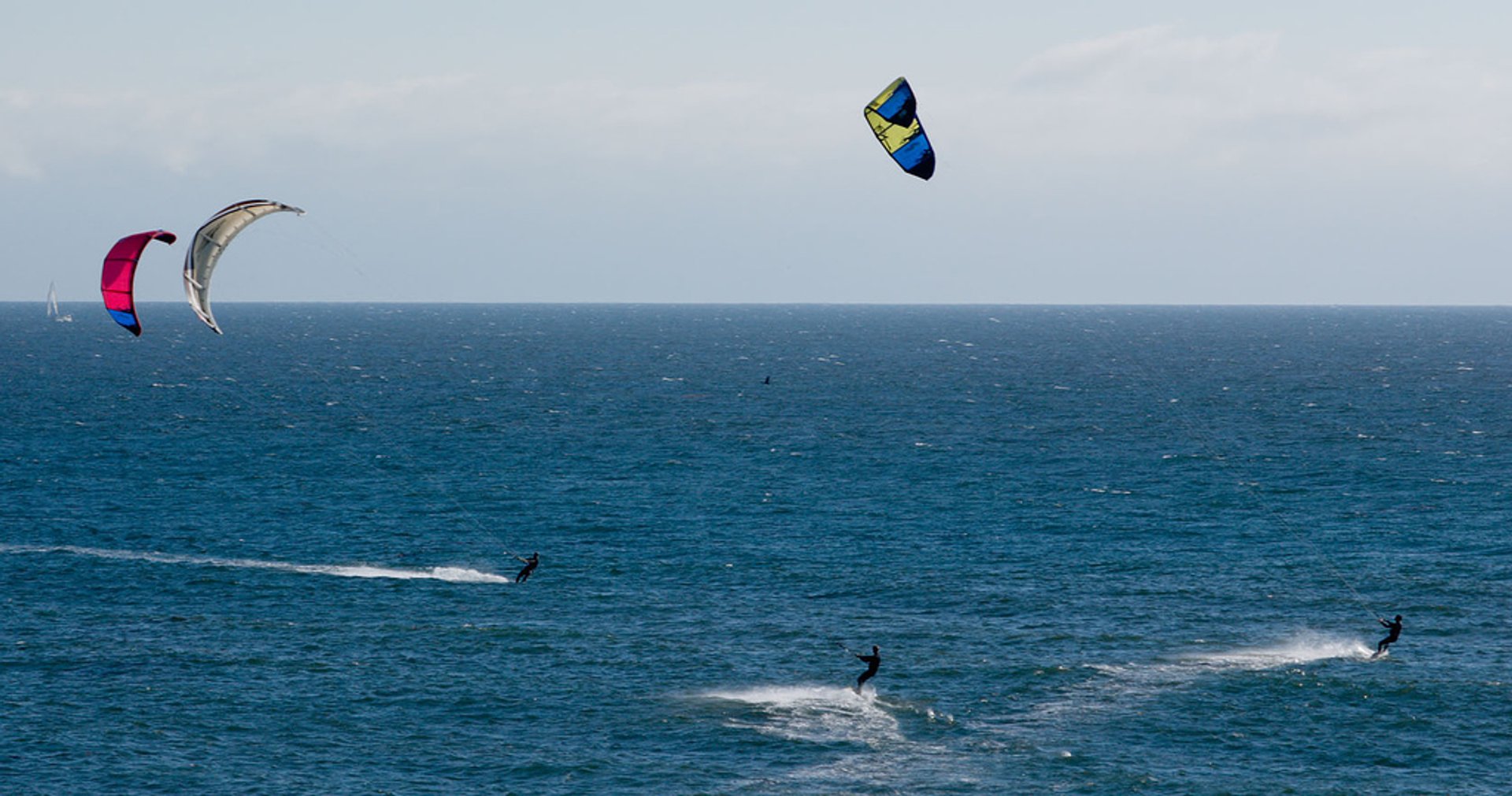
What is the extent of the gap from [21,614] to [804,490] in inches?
1904

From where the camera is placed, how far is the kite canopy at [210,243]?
4956cm

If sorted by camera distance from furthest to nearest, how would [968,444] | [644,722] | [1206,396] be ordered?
[1206,396]
[968,444]
[644,722]

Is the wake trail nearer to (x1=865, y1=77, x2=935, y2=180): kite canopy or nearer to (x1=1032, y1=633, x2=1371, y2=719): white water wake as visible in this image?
(x1=1032, y1=633, x2=1371, y2=719): white water wake

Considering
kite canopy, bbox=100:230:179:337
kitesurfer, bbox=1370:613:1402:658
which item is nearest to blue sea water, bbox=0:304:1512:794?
kitesurfer, bbox=1370:613:1402:658

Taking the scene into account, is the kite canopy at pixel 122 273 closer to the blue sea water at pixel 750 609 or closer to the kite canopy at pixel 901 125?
the blue sea water at pixel 750 609

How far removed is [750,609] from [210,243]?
27.6m

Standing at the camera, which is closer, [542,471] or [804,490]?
[804,490]

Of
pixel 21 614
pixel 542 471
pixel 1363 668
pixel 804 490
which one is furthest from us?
pixel 542 471

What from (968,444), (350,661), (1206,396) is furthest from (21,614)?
(1206,396)

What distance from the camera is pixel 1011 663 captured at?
56.8m

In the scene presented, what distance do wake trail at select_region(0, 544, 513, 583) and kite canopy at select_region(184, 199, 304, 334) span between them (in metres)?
23.6

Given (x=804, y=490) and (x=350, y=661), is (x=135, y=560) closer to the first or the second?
(x=350, y=661)

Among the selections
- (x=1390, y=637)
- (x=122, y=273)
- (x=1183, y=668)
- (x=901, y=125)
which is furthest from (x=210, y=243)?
(x=1390, y=637)

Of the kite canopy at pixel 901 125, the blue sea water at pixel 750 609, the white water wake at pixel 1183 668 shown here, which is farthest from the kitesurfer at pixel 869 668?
the kite canopy at pixel 901 125
